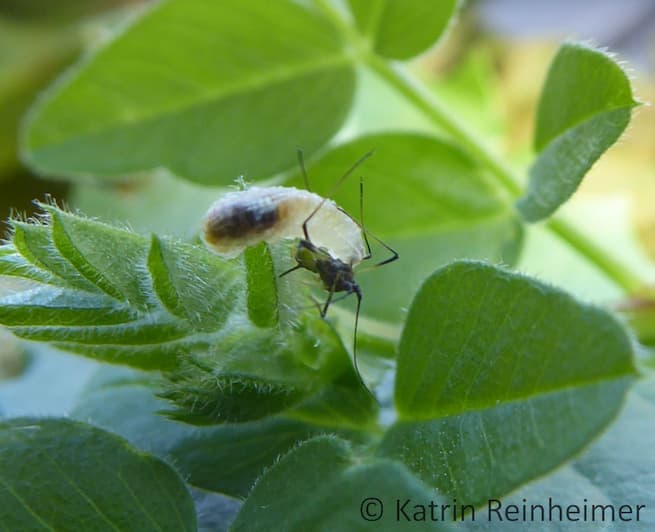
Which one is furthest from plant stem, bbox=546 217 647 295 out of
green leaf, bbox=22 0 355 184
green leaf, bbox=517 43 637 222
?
green leaf, bbox=22 0 355 184

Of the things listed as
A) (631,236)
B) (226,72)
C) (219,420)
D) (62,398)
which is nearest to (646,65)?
(631,236)

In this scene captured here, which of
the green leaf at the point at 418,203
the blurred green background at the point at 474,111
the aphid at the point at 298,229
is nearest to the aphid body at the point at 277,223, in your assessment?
the aphid at the point at 298,229

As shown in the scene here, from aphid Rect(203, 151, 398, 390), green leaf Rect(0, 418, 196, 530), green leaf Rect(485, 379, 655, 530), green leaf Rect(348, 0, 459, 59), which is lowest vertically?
green leaf Rect(0, 418, 196, 530)

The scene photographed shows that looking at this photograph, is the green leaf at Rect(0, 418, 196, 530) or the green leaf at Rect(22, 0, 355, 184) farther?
the green leaf at Rect(22, 0, 355, 184)

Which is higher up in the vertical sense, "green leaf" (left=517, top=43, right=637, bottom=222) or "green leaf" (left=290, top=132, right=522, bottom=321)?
"green leaf" (left=517, top=43, right=637, bottom=222)

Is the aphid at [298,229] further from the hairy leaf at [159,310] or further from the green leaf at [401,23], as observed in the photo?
the green leaf at [401,23]

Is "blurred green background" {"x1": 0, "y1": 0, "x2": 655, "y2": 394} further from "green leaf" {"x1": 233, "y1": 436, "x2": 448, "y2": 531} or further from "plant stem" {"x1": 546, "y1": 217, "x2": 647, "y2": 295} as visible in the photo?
"green leaf" {"x1": 233, "y1": 436, "x2": 448, "y2": 531}

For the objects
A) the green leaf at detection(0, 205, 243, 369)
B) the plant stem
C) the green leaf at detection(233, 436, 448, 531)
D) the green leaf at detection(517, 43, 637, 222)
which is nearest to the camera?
the green leaf at detection(233, 436, 448, 531)
